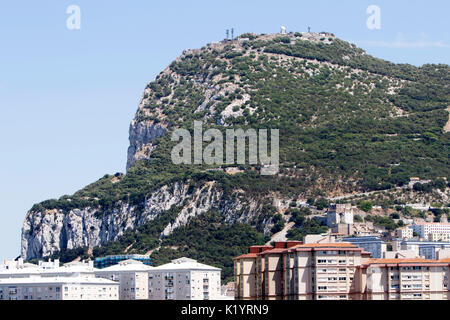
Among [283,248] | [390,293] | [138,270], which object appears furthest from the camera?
[138,270]

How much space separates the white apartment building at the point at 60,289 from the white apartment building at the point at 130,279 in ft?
11.3

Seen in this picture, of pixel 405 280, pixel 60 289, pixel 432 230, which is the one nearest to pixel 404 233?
pixel 432 230

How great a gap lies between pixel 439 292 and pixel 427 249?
210 ft

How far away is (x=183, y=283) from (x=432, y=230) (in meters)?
53.7

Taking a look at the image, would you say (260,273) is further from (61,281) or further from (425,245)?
(425,245)

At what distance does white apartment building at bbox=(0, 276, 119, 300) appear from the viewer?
141 metres

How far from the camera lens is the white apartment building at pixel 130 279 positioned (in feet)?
499

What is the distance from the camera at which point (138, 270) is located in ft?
508

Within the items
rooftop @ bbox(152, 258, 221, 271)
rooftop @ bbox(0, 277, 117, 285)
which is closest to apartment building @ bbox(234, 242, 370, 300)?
rooftop @ bbox(152, 258, 221, 271)

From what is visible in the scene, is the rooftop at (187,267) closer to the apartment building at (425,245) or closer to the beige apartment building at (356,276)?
the apartment building at (425,245)

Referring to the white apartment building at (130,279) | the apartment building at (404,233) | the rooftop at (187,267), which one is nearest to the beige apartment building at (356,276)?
the rooftop at (187,267)
